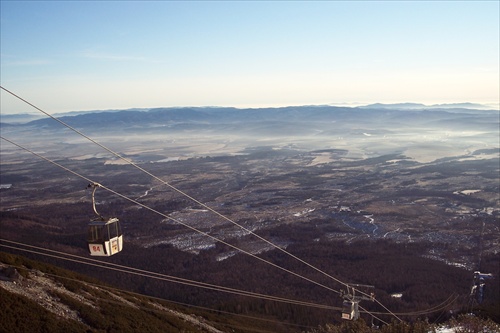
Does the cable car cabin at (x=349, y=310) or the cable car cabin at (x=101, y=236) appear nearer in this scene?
the cable car cabin at (x=101, y=236)

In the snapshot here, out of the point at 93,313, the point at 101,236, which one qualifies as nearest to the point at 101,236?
the point at 101,236

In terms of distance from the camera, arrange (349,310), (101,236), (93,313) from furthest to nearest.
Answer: (93,313) < (349,310) < (101,236)

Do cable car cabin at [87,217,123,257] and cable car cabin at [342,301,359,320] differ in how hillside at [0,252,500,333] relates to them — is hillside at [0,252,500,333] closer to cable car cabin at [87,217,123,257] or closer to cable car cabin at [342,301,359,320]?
cable car cabin at [342,301,359,320]

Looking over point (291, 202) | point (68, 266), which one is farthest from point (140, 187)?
point (68, 266)

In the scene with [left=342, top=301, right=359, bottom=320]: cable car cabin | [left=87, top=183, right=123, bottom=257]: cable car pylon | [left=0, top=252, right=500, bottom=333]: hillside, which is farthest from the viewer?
[left=0, top=252, right=500, bottom=333]: hillside

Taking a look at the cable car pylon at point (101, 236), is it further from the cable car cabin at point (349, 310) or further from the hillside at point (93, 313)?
the hillside at point (93, 313)

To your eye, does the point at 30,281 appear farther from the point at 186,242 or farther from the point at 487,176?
the point at 487,176

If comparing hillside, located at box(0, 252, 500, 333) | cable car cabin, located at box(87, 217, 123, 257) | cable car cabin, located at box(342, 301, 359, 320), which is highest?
cable car cabin, located at box(87, 217, 123, 257)

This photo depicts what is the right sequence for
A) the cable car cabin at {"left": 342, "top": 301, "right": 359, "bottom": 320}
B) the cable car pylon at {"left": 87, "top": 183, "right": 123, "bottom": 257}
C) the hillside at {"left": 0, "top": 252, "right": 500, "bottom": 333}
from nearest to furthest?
the cable car pylon at {"left": 87, "top": 183, "right": 123, "bottom": 257}
the cable car cabin at {"left": 342, "top": 301, "right": 359, "bottom": 320}
the hillside at {"left": 0, "top": 252, "right": 500, "bottom": 333}

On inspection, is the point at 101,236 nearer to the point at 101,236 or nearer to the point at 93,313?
the point at 101,236

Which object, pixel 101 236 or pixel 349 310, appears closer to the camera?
pixel 101 236

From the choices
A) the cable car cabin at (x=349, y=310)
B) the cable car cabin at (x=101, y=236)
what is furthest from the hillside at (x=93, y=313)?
the cable car cabin at (x=101, y=236)

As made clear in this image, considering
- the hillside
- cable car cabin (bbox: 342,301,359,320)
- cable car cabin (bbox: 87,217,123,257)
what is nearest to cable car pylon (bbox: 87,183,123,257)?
cable car cabin (bbox: 87,217,123,257)
